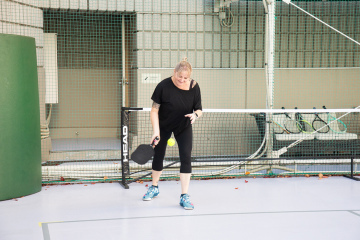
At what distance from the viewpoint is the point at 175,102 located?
210 inches

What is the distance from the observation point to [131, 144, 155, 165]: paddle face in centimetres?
548

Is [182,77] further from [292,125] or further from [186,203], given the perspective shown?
[292,125]

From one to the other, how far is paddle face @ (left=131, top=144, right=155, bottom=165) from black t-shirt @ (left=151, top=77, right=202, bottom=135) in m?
0.34

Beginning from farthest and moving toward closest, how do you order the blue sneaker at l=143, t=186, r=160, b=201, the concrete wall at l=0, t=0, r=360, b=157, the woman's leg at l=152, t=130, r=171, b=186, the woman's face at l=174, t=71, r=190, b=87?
the concrete wall at l=0, t=0, r=360, b=157 < the blue sneaker at l=143, t=186, r=160, b=201 < the woman's leg at l=152, t=130, r=171, b=186 < the woman's face at l=174, t=71, r=190, b=87

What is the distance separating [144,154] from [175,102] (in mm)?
725

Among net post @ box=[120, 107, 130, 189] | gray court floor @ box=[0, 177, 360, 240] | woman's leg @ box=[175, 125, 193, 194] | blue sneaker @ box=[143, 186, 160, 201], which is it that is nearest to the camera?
gray court floor @ box=[0, 177, 360, 240]

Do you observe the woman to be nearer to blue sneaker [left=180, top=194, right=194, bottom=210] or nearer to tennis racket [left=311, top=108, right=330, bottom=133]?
blue sneaker [left=180, top=194, right=194, bottom=210]

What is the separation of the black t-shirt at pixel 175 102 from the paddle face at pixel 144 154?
1.10 feet

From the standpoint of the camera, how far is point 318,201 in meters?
5.82

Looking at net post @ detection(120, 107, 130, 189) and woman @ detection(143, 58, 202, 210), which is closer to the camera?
woman @ detection(143, 58, 202, 210)

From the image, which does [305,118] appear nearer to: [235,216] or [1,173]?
[235,216]

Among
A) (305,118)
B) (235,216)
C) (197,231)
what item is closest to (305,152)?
(305,118)

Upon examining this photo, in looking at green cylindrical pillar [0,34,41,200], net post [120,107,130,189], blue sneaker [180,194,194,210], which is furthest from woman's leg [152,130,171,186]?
green cylindrical pillar [0,34,41,200]

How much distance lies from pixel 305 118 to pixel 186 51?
9.13 ft
